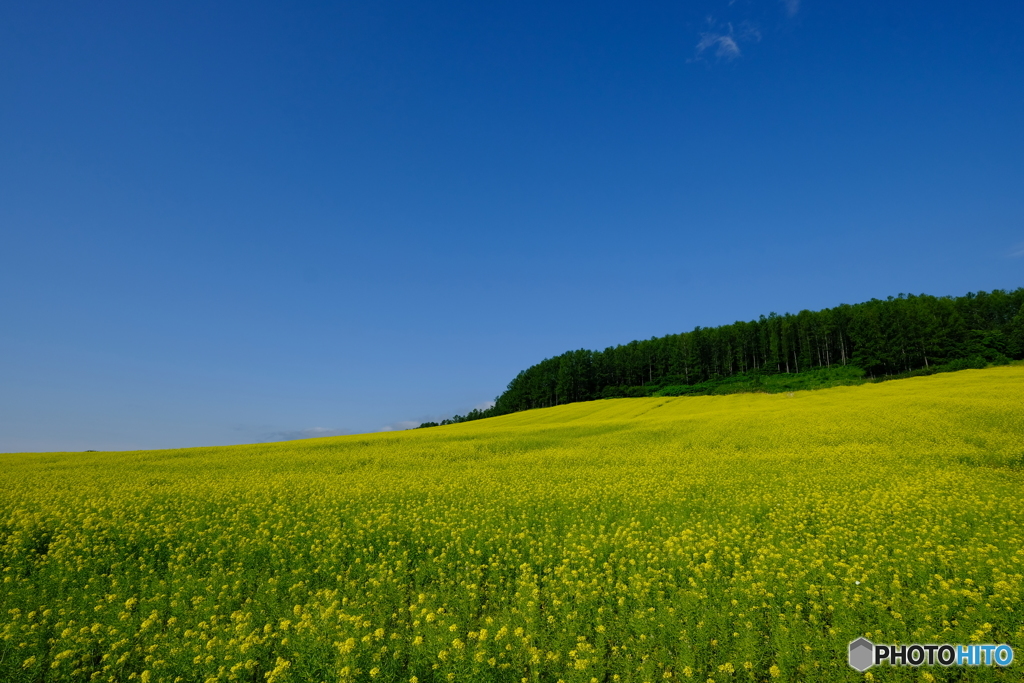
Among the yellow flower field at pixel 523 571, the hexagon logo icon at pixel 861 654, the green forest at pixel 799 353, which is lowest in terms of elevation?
the hexagon logo icon at pixel 861 654

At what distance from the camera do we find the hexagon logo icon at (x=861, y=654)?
830 centimetres

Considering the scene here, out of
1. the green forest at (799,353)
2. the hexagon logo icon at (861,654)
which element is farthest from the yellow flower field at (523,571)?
the green forest at (799,353)

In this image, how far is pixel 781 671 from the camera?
8.23 m

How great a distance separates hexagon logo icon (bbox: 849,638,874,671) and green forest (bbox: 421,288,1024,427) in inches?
2830

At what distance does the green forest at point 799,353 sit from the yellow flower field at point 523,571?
64.2 metres

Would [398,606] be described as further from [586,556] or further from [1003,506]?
[1003,506]

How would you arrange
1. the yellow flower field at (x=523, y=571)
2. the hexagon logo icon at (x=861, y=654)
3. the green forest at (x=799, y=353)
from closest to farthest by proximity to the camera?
the hexagon logo icon at (x=861, y=654)
the yellow flower field at (x=523, y=571)
the green forest at (x=799, y=353)

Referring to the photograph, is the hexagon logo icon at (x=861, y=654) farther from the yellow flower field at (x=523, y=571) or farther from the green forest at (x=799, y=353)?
the green forest at (x=799, y=353)

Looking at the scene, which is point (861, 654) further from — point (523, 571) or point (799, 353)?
point (799, 353)

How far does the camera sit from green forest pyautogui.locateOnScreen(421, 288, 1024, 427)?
247ft

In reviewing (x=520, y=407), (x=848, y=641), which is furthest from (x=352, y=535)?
(x=520, y=407)

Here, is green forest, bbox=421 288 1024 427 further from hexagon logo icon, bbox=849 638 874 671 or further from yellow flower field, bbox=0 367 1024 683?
hexagon logo icon, bbox=849 638 874 671

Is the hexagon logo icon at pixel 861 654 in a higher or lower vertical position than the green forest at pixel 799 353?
lower

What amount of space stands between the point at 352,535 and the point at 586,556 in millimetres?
7144
